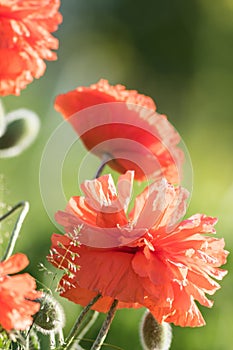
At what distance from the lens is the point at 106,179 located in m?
0.63

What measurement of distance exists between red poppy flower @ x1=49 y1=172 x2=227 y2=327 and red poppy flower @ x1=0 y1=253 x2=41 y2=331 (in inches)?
3.5

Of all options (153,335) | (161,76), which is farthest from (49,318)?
(161,76)

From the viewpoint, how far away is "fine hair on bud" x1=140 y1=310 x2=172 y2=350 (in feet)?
2.27

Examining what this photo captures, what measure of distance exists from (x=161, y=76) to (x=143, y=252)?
352 cm

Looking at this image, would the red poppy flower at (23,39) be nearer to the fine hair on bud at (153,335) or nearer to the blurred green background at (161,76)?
the fine hair on bud at (153,335)

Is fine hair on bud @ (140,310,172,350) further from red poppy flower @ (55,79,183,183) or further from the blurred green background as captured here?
the blurred green background

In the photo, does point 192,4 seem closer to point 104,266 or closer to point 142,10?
point 142,10

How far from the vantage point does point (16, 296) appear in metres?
0.50

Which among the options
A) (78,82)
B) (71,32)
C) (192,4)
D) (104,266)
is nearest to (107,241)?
(104,266)

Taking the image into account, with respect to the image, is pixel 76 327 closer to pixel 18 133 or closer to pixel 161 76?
pixel 18 133

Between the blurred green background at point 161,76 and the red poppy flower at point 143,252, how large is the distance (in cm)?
138

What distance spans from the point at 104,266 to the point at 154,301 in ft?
0.13

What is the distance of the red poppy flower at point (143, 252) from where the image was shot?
1.95 ft

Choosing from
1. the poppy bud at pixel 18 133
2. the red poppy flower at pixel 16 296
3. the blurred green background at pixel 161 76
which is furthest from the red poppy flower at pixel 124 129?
the blurred green background at pixel 161 76
